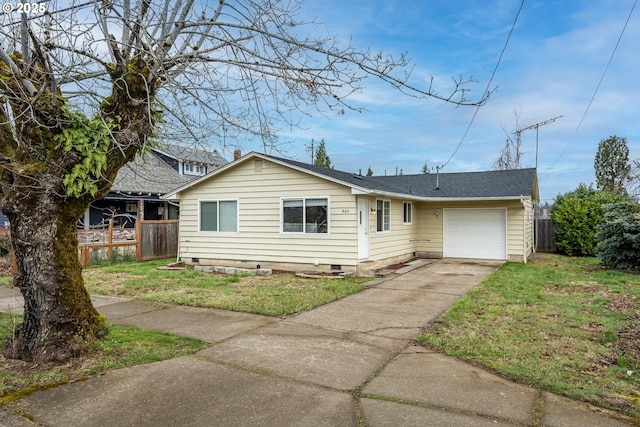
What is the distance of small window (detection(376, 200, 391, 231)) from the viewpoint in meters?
12.7

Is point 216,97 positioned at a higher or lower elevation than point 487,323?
higher

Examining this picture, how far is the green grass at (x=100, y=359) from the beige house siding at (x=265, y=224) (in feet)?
21.2

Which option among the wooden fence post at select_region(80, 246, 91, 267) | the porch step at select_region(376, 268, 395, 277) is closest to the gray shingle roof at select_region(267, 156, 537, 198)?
the porch step at select_region(376, 268, 395, 277)

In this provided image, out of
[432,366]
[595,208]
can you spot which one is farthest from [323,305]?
[595,208]

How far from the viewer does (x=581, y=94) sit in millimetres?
13594

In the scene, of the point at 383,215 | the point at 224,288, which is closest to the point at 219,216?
the point at 224,288

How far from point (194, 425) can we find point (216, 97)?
140 inches

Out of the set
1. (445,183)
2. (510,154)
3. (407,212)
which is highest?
(510,154)

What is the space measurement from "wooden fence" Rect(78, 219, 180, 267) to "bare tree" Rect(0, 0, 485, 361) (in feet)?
32.9

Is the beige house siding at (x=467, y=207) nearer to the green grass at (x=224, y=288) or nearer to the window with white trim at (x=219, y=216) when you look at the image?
the green grass at (x=224, y=288)

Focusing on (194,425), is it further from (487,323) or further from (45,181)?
(487,323)

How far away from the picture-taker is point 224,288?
9.33 metres

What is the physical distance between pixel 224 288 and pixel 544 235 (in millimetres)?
15626

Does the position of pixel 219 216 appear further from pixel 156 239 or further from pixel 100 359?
pixel 100 359
